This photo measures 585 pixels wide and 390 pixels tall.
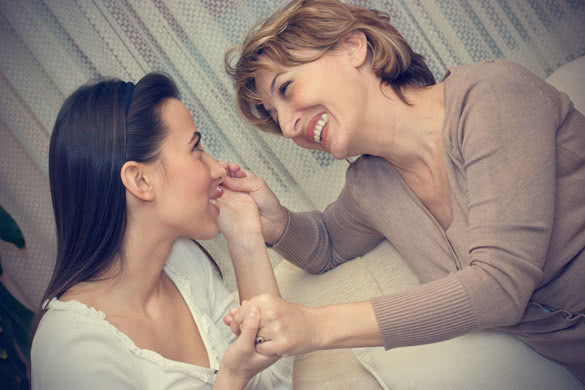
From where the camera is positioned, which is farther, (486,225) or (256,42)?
(256,42)

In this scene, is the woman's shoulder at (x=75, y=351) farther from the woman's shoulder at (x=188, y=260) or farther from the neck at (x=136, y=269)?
the woman's shoulder at (x=188, y=260)

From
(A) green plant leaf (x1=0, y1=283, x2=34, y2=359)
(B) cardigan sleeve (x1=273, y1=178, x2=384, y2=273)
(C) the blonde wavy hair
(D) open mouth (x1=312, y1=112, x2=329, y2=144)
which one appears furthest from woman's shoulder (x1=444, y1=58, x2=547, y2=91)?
(A) green plant leaf (x1=0, y1=283, x2=34, y2=359)

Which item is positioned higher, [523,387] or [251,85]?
[251,85]

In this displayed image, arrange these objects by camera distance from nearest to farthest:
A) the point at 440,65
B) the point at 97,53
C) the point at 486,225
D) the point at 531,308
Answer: the point at 486,225
the point at 531,308
the point at 97,53
the point at 440,65

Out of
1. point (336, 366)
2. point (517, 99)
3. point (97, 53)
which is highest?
point (97, 53)

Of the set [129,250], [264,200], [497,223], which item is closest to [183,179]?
[129,250]

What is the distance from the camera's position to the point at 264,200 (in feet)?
4.91

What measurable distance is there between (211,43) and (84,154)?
713mm

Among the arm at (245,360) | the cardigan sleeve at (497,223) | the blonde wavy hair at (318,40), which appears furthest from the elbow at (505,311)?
the blonde wavy hair at (318,40)

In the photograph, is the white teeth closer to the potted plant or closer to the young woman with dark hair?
Answer: the young woman with dark hair

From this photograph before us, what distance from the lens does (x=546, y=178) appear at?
3.69ft

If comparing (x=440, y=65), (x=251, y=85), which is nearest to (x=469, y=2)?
(x=440, y=65)

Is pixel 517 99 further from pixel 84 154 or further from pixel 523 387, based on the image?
pixel 84 154

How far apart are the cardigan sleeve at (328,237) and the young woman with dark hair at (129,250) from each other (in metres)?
0.30
